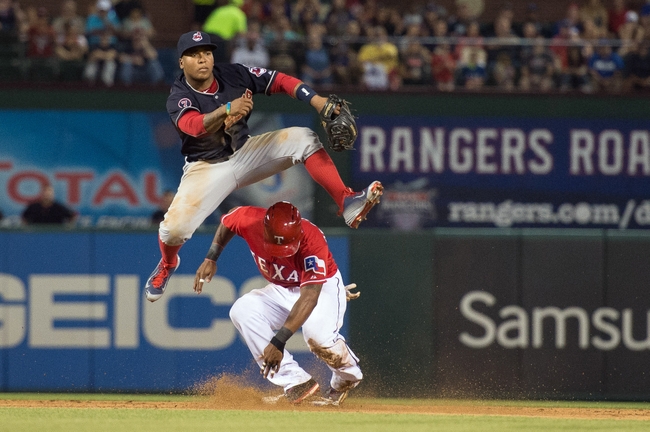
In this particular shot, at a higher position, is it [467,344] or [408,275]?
[408,275]

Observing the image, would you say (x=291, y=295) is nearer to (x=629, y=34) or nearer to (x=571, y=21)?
(x=629, y=34)

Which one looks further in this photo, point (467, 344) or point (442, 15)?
point (442, 15)

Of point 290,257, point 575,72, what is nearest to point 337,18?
point 575,72

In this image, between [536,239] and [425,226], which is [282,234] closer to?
[536,239]

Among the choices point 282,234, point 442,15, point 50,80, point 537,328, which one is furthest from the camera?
point 442,15

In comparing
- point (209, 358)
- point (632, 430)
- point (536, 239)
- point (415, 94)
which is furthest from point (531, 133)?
point (632, 430)

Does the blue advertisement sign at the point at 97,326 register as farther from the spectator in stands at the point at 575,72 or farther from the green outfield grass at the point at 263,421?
the spectator in stands at the point at 575,72

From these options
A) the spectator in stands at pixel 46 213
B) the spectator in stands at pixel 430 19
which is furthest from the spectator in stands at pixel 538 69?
the spectator in stands at pixel 46 213
